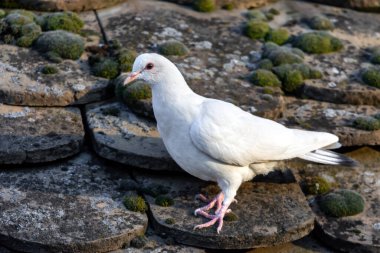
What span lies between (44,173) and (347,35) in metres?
4.87

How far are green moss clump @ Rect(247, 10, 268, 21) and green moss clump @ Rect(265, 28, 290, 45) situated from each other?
0.46m

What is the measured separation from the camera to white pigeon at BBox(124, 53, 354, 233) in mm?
7383

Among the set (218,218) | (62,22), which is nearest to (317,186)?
(218,218)

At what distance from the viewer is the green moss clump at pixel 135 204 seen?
297 inches

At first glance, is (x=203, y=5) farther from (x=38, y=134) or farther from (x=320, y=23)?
(x=38, y=134)

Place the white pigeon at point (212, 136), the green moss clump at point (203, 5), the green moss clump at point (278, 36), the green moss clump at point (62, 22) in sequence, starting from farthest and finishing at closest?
the green moss clump at point (203, 5) → the green moss clump at point (278, 36) → the green moss clump at point (62, 22) → the white pigeon at point (212, 136)

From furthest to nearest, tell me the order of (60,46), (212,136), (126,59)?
(60,46)
(126,59)
(212,136)

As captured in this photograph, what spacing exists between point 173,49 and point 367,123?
250 cm

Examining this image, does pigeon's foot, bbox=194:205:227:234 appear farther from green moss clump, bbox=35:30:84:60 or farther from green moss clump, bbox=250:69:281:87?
green moss clump, bbox=35:30:84:60

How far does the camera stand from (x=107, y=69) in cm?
923

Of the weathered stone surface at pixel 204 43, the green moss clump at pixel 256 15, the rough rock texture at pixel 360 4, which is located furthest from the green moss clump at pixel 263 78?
the rough rock texture at pixel 360 4

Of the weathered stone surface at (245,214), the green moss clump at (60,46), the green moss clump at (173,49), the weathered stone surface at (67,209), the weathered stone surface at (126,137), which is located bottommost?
the weathered stone surface at (245,214)

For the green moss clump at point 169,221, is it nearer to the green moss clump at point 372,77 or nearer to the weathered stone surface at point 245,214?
the weathered stone surface at point 245,214

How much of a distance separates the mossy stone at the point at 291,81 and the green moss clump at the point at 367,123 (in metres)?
0.91
